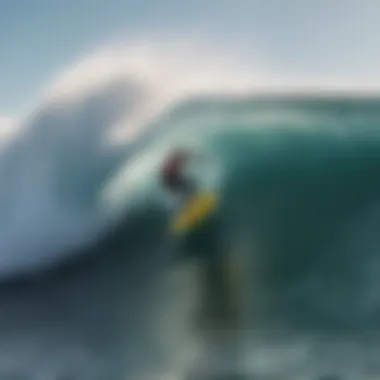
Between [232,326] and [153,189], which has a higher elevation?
[153,189]

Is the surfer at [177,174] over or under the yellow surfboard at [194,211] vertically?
over

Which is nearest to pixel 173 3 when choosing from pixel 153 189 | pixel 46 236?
pixel 153 189

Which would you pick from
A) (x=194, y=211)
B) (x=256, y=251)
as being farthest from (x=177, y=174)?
(x=256, y=251)

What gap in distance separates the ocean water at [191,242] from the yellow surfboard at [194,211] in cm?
1

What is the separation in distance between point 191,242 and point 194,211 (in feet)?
0.15

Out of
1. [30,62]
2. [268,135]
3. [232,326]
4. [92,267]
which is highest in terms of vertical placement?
[30,62]

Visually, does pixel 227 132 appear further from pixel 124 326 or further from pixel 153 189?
pixel 124 326

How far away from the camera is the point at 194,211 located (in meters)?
0.99

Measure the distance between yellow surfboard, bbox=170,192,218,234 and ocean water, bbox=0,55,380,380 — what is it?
0.01 metres

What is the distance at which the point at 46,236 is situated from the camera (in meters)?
1.03

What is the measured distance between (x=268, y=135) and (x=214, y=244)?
0.59 ft

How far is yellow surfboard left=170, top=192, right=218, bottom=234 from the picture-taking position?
0.99 m

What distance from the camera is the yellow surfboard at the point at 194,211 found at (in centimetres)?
99

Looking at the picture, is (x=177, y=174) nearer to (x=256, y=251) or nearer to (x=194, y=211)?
(x=194, y=211)
